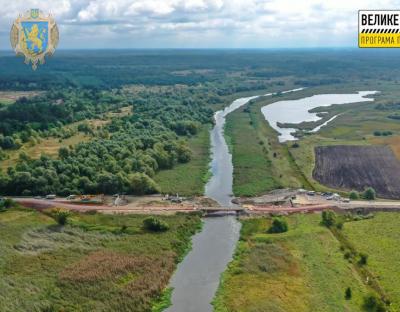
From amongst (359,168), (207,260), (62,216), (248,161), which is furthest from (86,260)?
(359,168)

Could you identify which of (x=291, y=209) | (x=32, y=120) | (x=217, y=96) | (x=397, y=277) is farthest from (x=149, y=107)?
(x=397, y=277)

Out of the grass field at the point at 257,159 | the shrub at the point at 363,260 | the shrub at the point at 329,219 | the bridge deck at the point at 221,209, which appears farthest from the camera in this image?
the grass field at the point at 257,159

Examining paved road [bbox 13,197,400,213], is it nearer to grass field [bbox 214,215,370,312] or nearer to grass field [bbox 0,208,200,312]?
grass field [bbox 0,208,200,312]

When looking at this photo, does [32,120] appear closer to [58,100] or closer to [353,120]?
[58,100]

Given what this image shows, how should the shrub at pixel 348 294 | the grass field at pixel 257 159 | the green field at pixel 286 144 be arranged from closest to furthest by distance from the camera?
the shrub at pixel 348 294
the grass field at pixel 257 159
the green field at pixel 286 144

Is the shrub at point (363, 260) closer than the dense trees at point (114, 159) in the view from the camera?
Yes

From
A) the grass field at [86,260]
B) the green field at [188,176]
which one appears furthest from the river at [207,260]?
the green field at [188,176]

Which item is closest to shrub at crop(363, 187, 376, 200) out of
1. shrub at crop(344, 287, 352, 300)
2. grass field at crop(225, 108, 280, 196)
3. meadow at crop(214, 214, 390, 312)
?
meadow at crop(214, 214, 390, 312)

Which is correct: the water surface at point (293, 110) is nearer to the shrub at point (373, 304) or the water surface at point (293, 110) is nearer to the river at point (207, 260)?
the river at point (207, 260)
